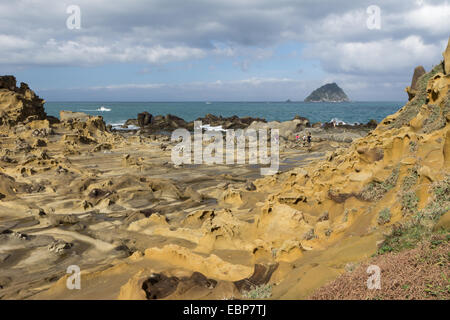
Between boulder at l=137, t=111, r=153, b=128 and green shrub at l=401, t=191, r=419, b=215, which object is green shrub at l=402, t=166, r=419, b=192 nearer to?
green shrub at l=401, t=191, r=419, b=215

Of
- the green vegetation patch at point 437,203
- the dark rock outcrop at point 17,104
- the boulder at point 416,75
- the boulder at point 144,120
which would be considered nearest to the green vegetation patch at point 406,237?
the green vegetation patch at point 437,203

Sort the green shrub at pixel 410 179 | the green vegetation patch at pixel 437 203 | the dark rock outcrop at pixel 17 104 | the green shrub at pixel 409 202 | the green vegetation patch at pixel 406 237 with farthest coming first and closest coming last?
the dark rock outcrop at pixel 17 104 < the green shrub at pixel 410 179 < the green shrub at pixel 409 202 < the green vegetation patch at pixel 437 203 < the green vegetation patch at pixel 406 237

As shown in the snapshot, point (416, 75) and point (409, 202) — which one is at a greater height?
point (416, 75)

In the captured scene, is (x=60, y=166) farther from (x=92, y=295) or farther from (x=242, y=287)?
(x=242, y=287)

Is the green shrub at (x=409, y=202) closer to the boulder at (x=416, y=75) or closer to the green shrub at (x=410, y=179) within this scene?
the green shrub at (x=410, y=179)

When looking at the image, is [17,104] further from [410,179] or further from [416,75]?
[410,179]

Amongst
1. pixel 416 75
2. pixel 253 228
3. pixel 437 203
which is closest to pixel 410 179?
pixel 437 203

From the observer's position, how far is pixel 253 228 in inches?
355

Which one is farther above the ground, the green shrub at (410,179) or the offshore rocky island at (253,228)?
the green shrub at (410,179)

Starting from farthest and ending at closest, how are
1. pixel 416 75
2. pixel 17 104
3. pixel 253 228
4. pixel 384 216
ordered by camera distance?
pixel 17 104, pixel 416 75, pixel 253 228, pixel 384 216

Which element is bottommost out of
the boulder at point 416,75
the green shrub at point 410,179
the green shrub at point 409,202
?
the green shrub at point 409,202

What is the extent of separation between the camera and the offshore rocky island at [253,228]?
4.67m

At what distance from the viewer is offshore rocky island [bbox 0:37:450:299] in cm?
467
